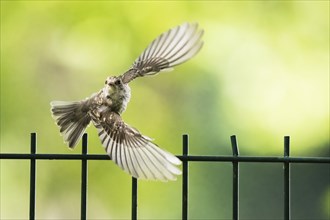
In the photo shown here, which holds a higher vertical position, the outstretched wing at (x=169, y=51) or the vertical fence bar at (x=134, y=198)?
the outstretched wing at (x=169, y=51)

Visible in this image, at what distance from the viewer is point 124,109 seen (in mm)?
1070

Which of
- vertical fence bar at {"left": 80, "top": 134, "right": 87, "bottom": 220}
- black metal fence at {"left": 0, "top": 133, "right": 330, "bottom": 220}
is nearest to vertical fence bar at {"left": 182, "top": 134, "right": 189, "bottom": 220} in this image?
black metal fence at {"left": 0, "top": 133, "right": 330, "bottom": 220}

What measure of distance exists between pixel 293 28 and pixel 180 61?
6.58ft

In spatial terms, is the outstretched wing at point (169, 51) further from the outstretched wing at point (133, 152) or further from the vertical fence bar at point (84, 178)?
the vertical fence bar at point (84, 178)

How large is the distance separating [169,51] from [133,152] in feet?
0.43

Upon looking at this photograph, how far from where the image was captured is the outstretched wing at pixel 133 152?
0.97 metres

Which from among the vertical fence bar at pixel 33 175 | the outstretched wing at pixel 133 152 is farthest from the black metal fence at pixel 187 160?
the outstretched wing at pixel 133 152

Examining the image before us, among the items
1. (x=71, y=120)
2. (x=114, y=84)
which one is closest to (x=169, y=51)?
(x=114, y=84)

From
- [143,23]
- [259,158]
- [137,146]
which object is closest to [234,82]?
[143,23]

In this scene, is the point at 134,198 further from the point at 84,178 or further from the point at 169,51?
the point at 169,51

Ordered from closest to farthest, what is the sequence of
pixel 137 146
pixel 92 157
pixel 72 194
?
pixel 137 146
pixel 92 157
pixel 72 194

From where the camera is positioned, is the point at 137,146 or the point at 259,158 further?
the point at 259,158

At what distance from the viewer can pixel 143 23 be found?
2.88 metres

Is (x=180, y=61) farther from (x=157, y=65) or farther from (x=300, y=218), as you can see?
(x=300, y=218)
